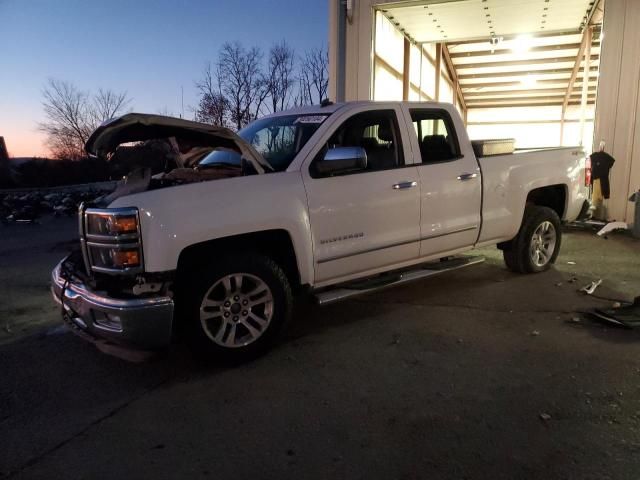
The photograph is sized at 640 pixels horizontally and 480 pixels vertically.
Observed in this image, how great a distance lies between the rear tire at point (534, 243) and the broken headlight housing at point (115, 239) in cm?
444

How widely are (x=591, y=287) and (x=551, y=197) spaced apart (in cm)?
135

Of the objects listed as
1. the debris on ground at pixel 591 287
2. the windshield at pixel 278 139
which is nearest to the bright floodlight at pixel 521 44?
the debris on ground at pixel 591 287

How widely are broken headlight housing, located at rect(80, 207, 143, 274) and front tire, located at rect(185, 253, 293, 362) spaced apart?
454mm

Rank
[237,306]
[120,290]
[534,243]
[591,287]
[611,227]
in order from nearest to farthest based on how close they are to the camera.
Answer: [120,290], [237,306], [591,287], [534,243], [611,227]

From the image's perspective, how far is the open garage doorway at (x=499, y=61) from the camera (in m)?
11.4

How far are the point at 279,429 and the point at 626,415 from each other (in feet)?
6.71

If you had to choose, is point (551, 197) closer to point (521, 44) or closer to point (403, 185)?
point (403, 185)

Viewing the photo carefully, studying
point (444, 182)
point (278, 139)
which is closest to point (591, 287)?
point (444, 182)

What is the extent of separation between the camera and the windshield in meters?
4.34

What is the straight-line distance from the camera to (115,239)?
10.8 feet

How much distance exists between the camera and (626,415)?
2.98 meters

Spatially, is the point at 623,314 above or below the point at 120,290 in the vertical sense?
below

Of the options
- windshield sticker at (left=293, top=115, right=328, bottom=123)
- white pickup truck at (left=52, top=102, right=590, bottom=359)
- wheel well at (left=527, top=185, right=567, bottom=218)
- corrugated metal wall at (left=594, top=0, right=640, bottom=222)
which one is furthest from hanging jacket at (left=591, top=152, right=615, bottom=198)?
windshield sticker at (left=293, top=115, right=328, bottom=123)

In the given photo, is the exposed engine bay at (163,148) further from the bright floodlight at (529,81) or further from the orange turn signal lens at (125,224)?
the bright floodlight at (529,81)
